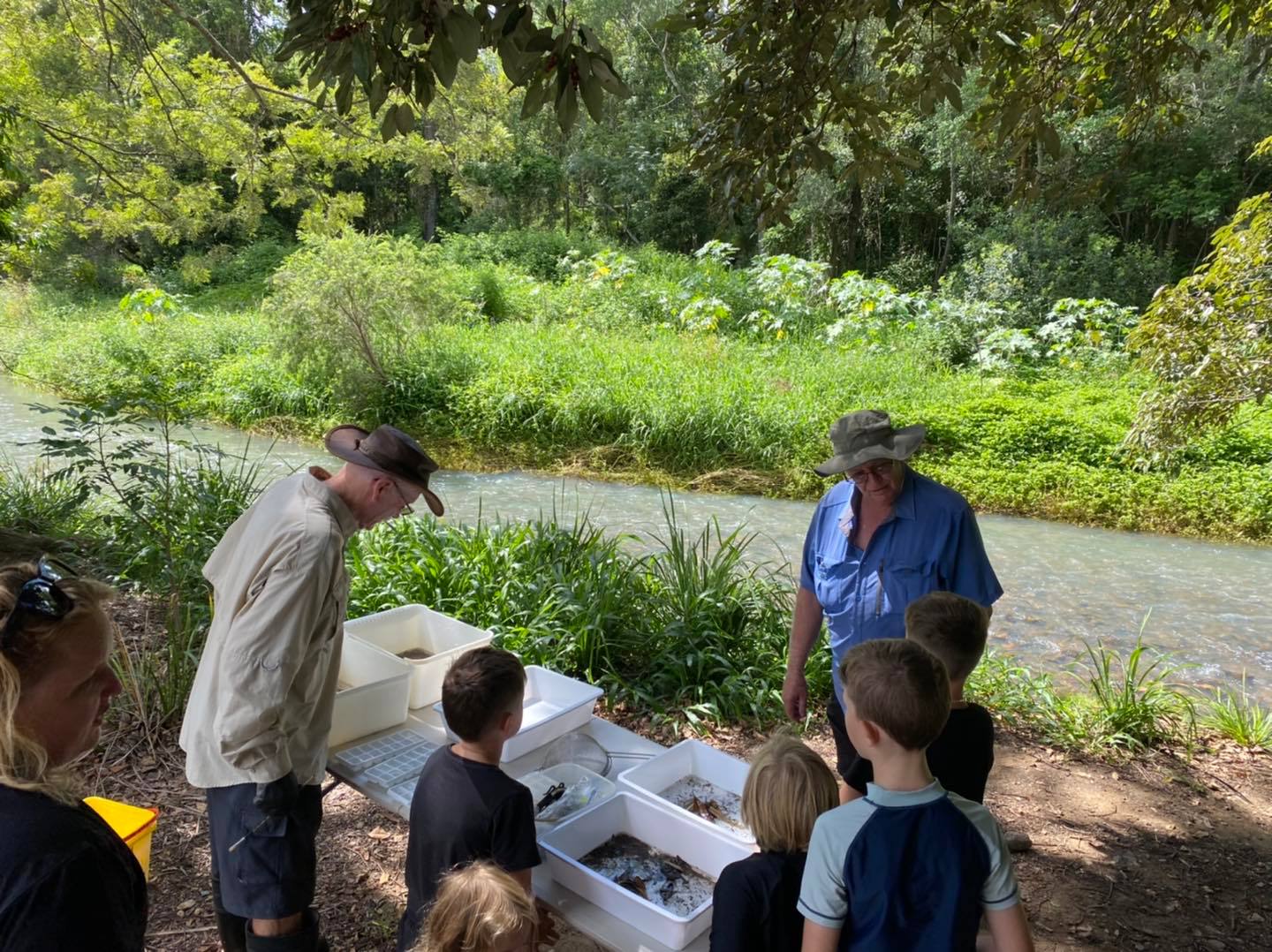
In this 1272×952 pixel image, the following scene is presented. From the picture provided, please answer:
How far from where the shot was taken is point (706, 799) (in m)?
2.24

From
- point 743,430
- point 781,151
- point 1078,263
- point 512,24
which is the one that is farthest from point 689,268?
point 512,24

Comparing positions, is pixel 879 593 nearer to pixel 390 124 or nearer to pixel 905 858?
pixel 905 858

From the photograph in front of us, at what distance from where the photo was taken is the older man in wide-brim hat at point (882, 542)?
2412 mm

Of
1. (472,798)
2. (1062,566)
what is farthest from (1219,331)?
(472,798)

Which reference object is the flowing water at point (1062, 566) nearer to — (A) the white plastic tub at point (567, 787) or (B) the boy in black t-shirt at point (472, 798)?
(A) the white plastic tub at point (567, 787)

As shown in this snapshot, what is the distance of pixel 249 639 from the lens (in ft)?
6.11

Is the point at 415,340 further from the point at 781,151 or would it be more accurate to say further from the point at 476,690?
the point at 476,690

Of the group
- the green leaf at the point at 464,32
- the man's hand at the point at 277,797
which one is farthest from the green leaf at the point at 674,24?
the man's hand at the point at 277,797

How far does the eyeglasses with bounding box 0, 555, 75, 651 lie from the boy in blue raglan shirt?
125 centimetres

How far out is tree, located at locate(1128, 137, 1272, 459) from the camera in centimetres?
423

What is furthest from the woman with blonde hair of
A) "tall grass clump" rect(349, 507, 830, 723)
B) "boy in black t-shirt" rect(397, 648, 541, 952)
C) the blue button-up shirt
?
"tall grass clump" rect(349, 507, 830, 723)

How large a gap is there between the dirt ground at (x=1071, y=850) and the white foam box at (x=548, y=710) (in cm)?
57

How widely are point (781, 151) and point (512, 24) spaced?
4.66ft

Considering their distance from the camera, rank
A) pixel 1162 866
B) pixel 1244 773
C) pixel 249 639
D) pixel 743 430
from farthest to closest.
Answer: pixel 743 430
pixel 1244 773
pixel 1162 866
pixel 249 639
